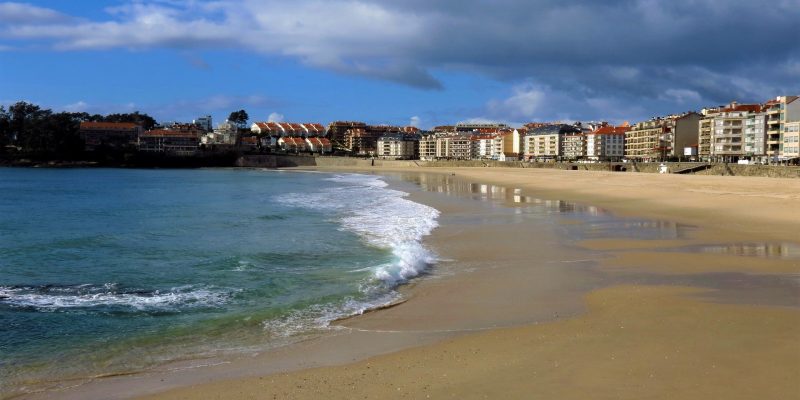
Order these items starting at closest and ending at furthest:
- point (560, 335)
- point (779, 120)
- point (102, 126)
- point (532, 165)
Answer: point (560, 335)
point (779, 120)
point (532, 165)
point (102, 126)

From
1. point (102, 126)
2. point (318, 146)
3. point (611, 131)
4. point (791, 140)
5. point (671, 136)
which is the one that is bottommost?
point (791, 140)

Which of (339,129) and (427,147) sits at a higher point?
(339,129)

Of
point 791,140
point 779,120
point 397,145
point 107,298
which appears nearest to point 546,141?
point 397,145

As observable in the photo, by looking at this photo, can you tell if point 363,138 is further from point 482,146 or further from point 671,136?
point 671,136

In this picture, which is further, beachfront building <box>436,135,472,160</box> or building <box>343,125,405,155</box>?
building <box>343,125,405,155</box>

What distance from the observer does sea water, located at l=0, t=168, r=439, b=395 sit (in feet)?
23.5

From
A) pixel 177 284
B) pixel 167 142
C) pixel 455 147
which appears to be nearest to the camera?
pixel 177 284

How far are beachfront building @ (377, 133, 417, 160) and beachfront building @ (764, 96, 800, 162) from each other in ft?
319

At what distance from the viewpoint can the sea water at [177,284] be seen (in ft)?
23.5

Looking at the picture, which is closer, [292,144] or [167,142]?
[167,142]

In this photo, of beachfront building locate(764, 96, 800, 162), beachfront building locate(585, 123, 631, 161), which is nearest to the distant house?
beachfront building locate(585, 123, 631, 161)

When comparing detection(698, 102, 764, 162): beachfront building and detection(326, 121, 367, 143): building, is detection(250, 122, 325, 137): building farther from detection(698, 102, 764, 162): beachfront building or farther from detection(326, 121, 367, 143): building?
detection(698, 102, 764, 162): beachfront building

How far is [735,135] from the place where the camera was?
77938 millimetres

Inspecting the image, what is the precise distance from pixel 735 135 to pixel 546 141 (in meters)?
50.2
